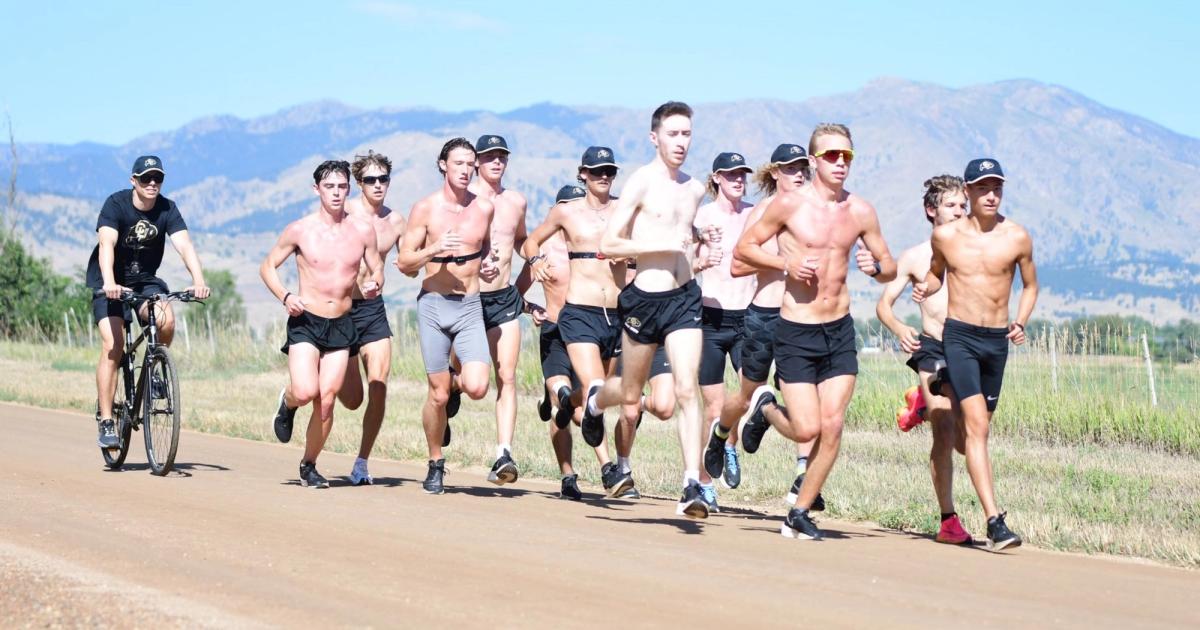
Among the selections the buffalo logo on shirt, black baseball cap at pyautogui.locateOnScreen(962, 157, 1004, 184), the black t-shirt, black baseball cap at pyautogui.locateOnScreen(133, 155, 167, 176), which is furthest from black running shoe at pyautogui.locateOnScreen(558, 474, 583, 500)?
black baseball cap at pyautogui.locateOnScreen(962, 157, 1004, 184)

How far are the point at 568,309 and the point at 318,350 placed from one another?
1.92 m

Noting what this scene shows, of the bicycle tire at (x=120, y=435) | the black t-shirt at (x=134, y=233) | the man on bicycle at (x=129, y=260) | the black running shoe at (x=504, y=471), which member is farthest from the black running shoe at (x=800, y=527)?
the bicycle tire at (x=120, y=435)

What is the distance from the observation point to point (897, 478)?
14.9 m

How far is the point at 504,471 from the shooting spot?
12305 millimetres

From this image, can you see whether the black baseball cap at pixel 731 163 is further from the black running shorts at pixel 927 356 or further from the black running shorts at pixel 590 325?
the black running shorts at pixel 927 356

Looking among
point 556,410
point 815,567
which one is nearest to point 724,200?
point 556,410

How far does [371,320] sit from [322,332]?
469 millimetres

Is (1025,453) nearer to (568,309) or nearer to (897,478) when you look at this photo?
(897,478)

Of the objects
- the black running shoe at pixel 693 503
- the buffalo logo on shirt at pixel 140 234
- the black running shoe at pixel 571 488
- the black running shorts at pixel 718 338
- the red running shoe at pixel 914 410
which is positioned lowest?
the black running shoe at pixel 571 488

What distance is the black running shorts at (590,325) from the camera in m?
12.2

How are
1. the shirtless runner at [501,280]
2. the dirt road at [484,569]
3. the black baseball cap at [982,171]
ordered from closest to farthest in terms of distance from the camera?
the dirt road at [484,569]
the black baseball cap at [982,171]
the shirtless runner at [501,280]

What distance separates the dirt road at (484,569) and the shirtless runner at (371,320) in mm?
803

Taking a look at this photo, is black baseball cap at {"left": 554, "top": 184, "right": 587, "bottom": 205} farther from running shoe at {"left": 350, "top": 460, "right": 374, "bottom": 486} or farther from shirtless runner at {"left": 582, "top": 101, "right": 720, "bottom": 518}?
running shoe at {"left": 350, "top": 460, "right": 374, "bottom": 486}

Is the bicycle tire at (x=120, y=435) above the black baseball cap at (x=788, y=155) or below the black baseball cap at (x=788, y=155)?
below
